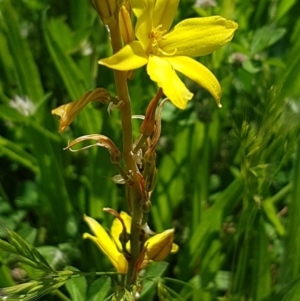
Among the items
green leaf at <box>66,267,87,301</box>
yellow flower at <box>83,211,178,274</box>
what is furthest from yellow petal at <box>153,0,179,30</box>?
green leaf at <box>66,267,87,301</box>

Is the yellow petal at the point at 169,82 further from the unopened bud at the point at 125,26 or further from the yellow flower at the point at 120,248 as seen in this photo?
the yellow flower at the point at 120,248

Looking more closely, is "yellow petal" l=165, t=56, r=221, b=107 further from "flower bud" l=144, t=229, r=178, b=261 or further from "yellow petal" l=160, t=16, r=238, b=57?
"flower bud" l=144, t=229, r=178, b=261

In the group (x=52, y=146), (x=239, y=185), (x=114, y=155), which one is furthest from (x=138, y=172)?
(x=52, y=146)

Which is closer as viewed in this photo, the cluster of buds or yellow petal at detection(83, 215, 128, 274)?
the cluster of buds

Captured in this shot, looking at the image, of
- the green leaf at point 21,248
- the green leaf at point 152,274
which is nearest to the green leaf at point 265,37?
the green leaf at point 152,274

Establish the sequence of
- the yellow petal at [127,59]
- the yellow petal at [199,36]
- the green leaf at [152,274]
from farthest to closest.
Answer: the green leaf at [152,274] < the yellow petal at [199,36] < the yellow petal at [127,59]

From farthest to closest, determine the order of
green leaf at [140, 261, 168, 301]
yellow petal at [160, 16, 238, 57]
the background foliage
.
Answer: the background foliage → green leaf at [140, 261, 168, 301] → yellow petal at [160, 16, 238, 57]

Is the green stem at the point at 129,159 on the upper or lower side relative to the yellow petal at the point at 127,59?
lower
